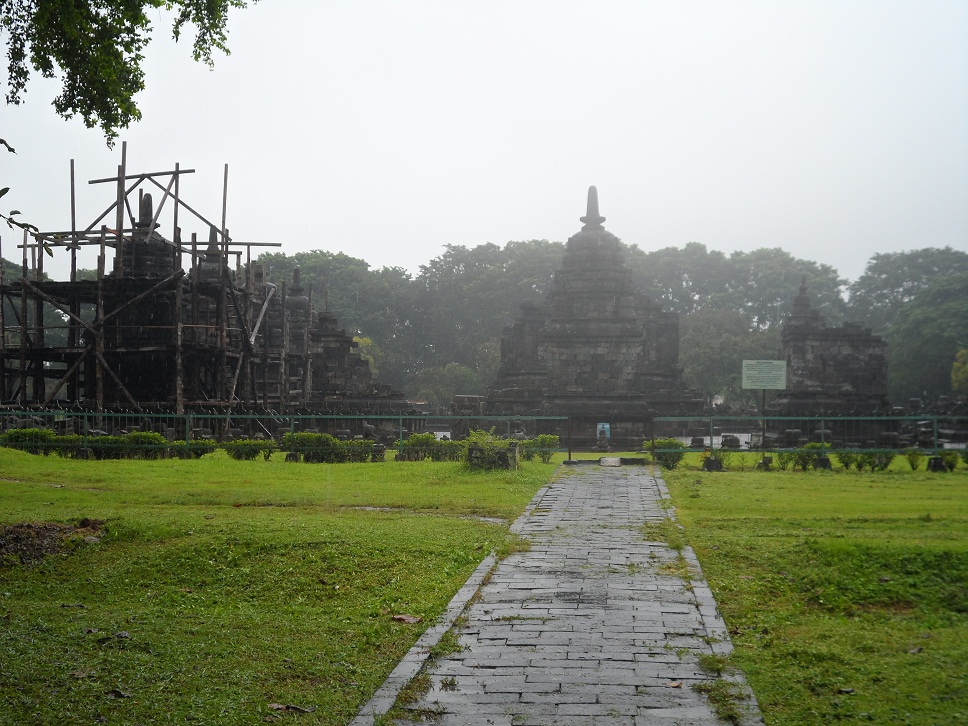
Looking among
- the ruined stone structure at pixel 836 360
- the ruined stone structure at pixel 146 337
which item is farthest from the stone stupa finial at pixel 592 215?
the ruined stone structure at pixel 146 337

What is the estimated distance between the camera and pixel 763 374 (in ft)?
92.6

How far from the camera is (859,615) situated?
7.47m

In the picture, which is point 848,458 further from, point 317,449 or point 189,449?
point 189,449

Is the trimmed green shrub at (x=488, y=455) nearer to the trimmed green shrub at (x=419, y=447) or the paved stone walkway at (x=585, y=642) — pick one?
the trimmed green shrub at (x=419, y=447)

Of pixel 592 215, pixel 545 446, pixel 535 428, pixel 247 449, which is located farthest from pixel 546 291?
pixel 247 449

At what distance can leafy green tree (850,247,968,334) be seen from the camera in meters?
64.8

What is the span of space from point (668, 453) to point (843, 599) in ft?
43.1

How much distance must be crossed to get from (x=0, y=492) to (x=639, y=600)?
1047 cm

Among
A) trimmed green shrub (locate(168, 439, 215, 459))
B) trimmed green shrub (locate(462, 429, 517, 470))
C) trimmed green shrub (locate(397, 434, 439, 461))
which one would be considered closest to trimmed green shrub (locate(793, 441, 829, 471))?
trimmed green shrub (locate(462, 429, 517, 470))

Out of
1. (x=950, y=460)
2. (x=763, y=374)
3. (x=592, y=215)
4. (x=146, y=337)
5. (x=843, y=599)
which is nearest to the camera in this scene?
(x=843, y=599)

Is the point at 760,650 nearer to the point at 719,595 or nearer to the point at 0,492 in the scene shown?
the point at 719,595

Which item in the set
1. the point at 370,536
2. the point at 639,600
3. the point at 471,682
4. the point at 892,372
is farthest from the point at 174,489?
the point at 892,372

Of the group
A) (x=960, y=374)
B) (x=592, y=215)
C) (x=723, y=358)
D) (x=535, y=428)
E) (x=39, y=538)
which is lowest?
(x=39, y=538)

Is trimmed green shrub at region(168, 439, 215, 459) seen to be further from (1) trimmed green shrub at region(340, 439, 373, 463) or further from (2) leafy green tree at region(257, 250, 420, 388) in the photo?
(2) leafy green tree at region(257, 250, 420, 388)
